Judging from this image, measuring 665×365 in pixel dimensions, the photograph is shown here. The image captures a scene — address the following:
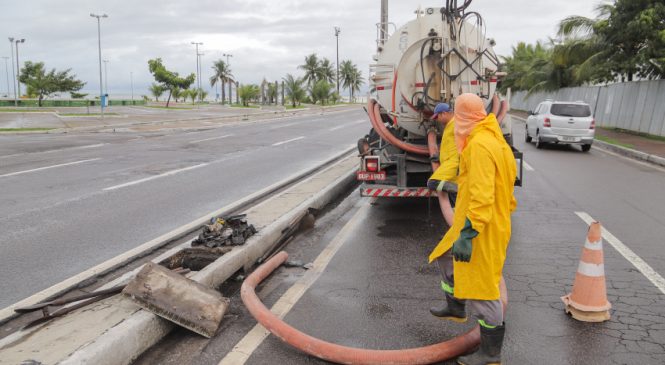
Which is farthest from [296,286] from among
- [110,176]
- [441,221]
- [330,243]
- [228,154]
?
[228,154]

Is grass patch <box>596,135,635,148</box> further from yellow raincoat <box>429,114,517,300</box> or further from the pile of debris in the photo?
yellow raincoat <box>429,114,517,300</box>

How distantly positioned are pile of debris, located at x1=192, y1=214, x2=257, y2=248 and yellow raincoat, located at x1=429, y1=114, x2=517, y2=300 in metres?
2.93

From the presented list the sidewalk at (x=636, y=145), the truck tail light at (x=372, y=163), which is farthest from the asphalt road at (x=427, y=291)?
the sidewalk at (x=636, y=145)

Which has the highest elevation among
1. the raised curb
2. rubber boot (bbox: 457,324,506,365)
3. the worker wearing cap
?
the worker wearing cap

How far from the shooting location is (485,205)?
3.41 metres

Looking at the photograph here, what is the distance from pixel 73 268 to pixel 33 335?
2.07m

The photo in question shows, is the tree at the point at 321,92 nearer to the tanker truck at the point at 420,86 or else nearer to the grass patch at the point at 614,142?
the grass patch at the point at 614,142

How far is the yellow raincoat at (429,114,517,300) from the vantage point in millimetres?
3424

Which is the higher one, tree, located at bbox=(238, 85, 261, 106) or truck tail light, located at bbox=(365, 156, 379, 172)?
truck tail light, located at bbox=(365, 156, 379, 172)

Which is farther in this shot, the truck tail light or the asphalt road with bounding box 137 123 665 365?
the truck tail light

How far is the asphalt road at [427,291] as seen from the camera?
13.0 ft

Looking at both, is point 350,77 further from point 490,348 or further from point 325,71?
point 490,348

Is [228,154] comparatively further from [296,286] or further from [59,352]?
[59,352]

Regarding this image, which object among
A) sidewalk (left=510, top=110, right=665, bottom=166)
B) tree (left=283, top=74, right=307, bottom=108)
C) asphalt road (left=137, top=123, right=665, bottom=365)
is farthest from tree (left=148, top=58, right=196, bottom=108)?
asphalt road (left=137, top=123, right=665, bottom=365)
